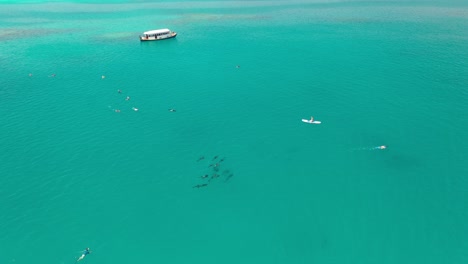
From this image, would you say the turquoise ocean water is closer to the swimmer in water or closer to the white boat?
the swimmer in water

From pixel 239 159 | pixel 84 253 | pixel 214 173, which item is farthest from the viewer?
pixel 239 159

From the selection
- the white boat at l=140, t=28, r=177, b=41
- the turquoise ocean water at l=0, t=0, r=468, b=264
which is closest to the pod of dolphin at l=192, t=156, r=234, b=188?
the turquoise ocean water at l=0, t=0, r=468, b=264

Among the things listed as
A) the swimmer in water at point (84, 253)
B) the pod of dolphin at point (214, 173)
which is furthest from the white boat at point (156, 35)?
the swimmer in water at point (84, 253)

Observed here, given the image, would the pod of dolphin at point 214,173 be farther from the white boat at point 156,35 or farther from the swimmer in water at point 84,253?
the white boat at point 156,35

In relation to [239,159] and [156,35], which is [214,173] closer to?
[239,159]

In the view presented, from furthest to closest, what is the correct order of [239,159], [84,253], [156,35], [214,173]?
[156,35], [239,159], [214,173], [84,253]

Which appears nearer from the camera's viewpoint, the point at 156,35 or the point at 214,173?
the point at 214,173

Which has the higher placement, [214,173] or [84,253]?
[214,173]

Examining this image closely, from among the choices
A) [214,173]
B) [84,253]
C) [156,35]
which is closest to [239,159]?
[214,173]
